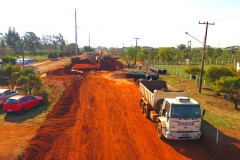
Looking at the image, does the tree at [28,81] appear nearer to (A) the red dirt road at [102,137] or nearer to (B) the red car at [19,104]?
(B) the red car at [19,104]

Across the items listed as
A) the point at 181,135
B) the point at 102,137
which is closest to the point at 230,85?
the point at 181,135

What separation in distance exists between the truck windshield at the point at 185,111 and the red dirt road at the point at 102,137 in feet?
5.88

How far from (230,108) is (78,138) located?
13.2 m

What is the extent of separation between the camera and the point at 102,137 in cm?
1318

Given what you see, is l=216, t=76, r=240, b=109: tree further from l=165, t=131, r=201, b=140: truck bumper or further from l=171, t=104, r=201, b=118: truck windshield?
l=165, t=131, r=201, b=140: truck bumper

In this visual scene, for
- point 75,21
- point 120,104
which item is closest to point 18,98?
point 120,104

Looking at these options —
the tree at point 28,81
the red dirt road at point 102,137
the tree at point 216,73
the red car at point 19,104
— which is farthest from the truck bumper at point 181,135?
the tree at point 28,81

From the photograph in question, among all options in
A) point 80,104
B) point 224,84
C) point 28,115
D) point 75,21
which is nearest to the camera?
point 28,115

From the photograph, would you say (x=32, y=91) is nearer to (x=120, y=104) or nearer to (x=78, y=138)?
(x=120, y=104)

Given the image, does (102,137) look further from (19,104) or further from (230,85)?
(230,85)

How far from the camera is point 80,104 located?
20234mm

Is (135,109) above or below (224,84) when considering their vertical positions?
below

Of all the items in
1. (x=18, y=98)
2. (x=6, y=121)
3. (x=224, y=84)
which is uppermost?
(x=224, y=84)

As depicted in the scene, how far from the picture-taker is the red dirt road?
11.1 m
